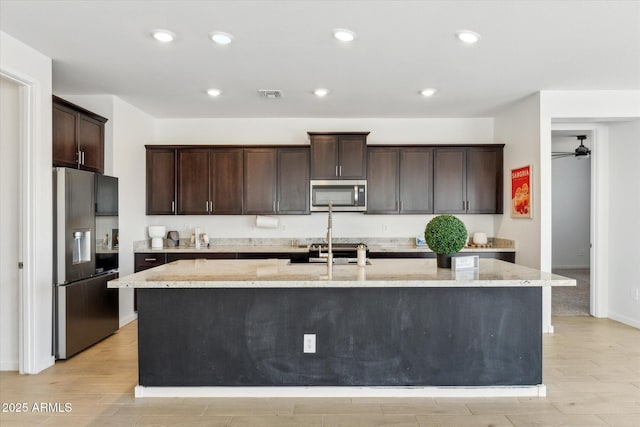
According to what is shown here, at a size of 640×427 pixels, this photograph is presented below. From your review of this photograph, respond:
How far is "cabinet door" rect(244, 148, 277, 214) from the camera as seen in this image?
17.8 feet

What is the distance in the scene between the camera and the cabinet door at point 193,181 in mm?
5426

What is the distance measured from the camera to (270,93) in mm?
4543

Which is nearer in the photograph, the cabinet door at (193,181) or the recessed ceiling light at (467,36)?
the recessed ceiling light at (467,36)

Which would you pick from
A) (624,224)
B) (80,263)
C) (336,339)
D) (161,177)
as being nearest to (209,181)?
(161,177)

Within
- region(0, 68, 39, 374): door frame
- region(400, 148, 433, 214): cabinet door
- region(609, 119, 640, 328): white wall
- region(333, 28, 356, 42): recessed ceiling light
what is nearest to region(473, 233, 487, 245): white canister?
region(400, 148, 433, 214): cabinet door

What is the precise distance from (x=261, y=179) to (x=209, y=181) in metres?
0.69

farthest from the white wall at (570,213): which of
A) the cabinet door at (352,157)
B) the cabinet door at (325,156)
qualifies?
the cabinet door at (325,156)

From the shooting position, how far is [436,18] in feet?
9.28

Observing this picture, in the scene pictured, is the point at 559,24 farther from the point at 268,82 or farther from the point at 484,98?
the point at 268,82

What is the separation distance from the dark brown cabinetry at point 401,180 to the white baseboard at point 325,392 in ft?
9.53

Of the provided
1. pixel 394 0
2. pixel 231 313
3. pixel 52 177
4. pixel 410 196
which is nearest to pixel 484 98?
pixel 410 196

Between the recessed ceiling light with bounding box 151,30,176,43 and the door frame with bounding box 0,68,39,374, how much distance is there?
1179 millimetres

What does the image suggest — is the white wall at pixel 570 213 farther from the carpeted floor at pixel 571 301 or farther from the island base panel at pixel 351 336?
the island base panel at pixel 351 336

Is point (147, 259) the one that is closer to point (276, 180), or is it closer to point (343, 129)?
point (276, 180)
